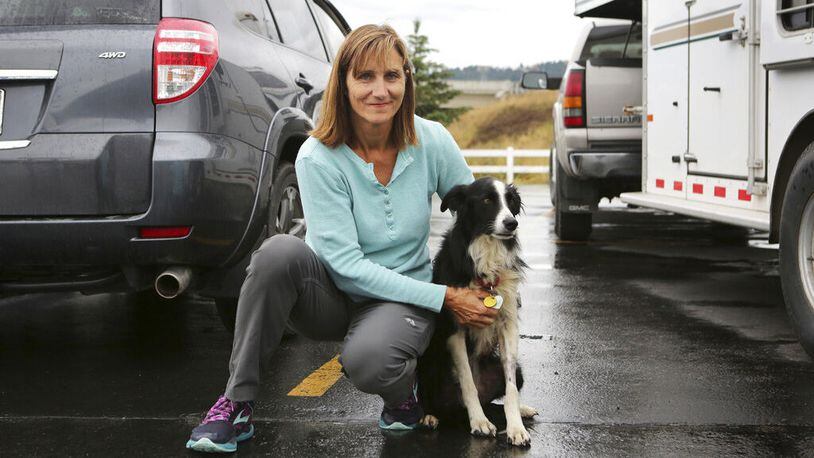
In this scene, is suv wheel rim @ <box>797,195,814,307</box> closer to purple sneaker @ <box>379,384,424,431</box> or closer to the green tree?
purple sneaker @ <box>379,384,424,431</box>

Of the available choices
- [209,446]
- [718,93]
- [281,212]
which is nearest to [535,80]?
[718,93]

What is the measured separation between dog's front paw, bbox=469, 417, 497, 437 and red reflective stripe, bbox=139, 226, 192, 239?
59.8 inches

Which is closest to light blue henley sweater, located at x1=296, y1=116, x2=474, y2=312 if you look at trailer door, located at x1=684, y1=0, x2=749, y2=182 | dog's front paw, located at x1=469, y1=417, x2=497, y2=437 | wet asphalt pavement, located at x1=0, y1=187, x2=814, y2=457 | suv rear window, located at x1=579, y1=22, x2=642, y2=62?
dog's front paw, located at x1=469, y1=417, x2=497, y2=437

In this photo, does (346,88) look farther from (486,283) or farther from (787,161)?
(787,161)

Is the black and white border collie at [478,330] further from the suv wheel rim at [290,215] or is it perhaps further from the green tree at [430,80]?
the green tree at [430,80]

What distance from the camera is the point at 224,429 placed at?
11.6 ft

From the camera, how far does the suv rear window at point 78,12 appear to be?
4348mm

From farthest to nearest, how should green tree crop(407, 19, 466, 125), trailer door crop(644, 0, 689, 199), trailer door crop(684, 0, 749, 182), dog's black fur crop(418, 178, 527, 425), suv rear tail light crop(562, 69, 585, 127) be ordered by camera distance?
green tree crop(407, 19, 466, 125), suv rear tail light crop(562, 69, 585, 127), trailer door crop(644, 0, 689, 199), trailer door crop(684, 0, 749, 182), dog's black fur crop(418, 178, 527, 425)

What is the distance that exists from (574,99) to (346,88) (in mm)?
5532

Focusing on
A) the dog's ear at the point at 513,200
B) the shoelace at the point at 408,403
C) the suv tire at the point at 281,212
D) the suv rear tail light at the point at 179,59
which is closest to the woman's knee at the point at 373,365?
the shoelace at the point at 408,403

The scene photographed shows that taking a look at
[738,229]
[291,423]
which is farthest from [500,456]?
[738,229]

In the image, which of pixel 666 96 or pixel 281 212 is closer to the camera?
pixel 281 212

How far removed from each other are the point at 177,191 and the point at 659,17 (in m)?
4.90

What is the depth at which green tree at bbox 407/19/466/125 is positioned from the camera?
5228 centimetres
